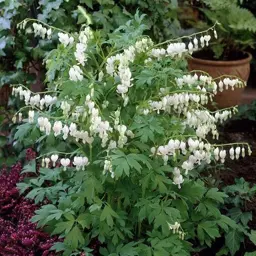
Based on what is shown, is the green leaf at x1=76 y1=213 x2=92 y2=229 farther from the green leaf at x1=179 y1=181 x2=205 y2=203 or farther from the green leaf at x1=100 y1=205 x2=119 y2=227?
the green leaf at x1=179 y1=181 x2=205 y2=203

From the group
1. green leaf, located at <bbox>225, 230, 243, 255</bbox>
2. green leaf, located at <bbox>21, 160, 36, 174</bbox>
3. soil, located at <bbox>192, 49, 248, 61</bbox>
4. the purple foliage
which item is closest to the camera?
the purple foliage

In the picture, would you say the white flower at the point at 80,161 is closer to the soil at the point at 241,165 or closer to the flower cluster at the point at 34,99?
the flower cluster at the point at 34,99

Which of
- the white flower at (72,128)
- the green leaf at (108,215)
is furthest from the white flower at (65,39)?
the green leaf at (108,215)

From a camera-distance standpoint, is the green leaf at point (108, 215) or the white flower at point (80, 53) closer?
the white flower at point (80, 53)

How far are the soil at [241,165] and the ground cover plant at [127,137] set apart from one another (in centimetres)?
37

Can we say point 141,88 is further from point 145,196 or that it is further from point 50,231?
point 50,231

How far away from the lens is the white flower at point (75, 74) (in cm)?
291

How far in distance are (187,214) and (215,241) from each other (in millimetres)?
490

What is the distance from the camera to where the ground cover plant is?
2951mm

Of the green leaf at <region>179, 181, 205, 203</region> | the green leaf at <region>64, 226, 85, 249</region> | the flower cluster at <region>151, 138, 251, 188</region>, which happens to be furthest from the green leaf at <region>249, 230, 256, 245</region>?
the green leaf at <region>64, 226, 85, 249</region>

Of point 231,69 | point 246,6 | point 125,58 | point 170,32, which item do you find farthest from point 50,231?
point 246,6

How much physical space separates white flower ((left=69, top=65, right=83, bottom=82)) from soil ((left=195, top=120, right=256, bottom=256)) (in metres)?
1.35

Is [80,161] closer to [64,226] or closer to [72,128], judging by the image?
[72,128]

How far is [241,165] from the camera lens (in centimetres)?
487
